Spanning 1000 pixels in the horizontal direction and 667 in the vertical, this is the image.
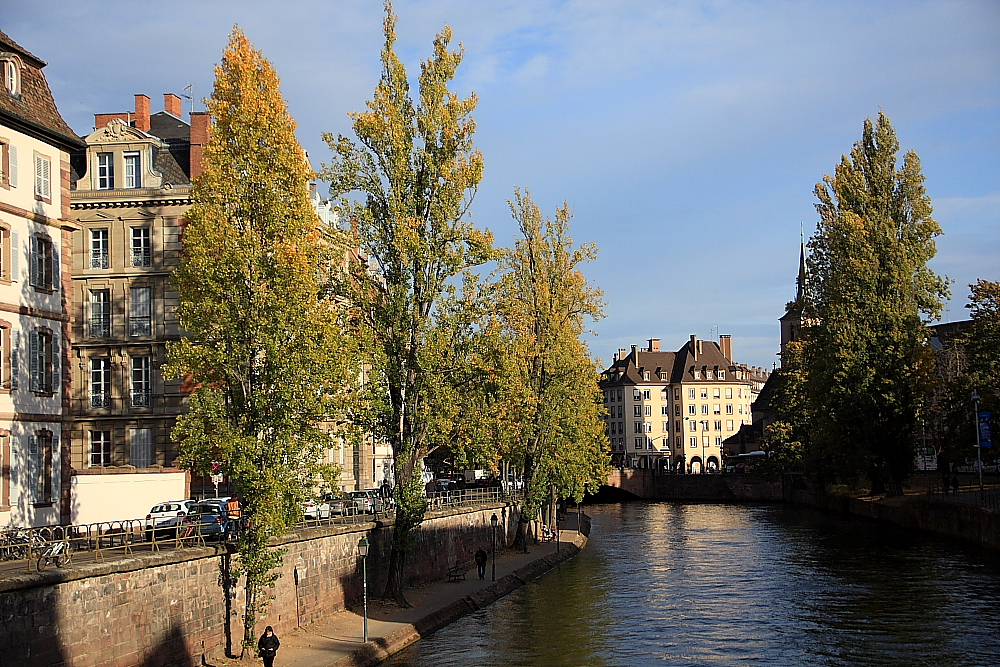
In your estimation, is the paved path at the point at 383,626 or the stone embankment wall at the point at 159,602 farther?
the paved path at the point at 383,626

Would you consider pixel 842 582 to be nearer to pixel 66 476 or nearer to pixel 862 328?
pixel 862 328

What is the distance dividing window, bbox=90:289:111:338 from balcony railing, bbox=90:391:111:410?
9.15ft

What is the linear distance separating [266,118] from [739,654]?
2057 cm

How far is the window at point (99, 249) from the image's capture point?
51.6m

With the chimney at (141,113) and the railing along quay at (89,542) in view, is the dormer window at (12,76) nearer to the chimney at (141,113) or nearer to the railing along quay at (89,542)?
the railing along quay at (89,542)

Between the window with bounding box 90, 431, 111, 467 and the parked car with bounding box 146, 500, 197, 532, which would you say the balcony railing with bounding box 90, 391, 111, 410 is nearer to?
the window with bounding box 90, 431, 111, 467

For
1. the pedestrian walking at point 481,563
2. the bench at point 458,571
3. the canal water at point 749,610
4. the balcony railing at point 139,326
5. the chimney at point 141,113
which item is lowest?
the canal water at point 749,610

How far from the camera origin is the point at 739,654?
31719 millimetres

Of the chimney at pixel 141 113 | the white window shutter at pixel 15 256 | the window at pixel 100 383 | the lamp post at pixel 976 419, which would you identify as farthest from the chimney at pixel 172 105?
the lamp post at pixel 976 419

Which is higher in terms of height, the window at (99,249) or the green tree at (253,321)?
the window at (99,249)

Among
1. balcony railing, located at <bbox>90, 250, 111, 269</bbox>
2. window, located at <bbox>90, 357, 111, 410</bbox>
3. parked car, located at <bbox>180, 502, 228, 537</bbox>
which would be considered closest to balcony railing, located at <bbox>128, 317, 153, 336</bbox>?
window, located at <bbox>90, 357, 111, 410</bbox>

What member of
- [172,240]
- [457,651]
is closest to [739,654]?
[457,651]

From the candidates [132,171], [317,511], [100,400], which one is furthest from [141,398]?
[317,511]

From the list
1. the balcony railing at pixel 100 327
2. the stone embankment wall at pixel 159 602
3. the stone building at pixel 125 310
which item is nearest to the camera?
the stone embankment wall at pixel 159 602
